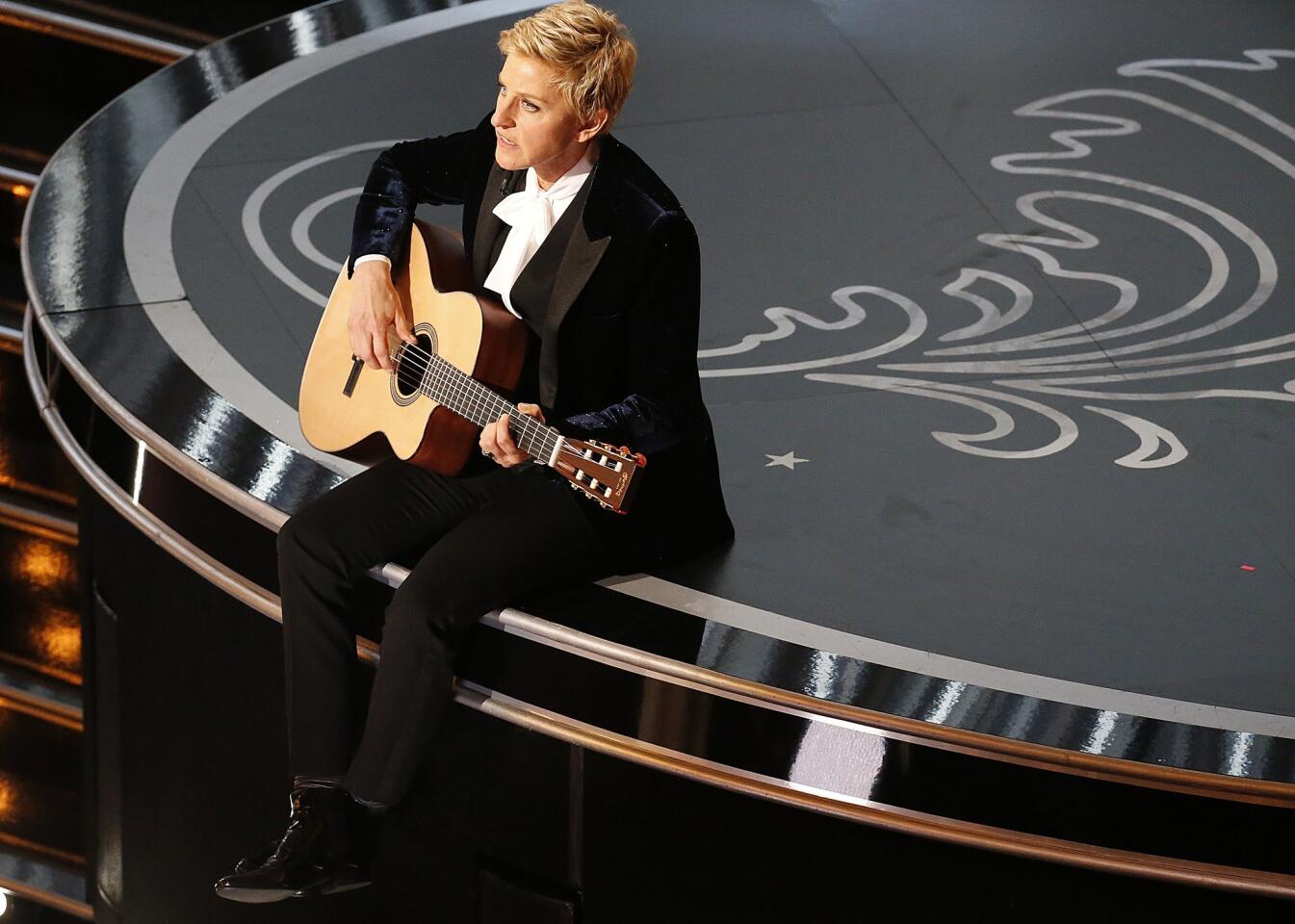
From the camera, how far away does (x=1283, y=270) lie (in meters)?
3.69

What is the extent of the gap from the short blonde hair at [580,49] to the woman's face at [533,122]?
0.04ft

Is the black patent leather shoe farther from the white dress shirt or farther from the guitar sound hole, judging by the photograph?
the white dress shirt

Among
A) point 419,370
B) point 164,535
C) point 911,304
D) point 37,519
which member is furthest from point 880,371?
point 37,519

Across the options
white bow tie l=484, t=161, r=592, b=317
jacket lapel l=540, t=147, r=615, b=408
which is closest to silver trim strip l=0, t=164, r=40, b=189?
white bow tie l=484, t=161, r=592, b=317

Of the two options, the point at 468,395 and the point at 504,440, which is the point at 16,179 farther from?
the point at 504,440

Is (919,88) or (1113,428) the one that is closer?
(1113,428)

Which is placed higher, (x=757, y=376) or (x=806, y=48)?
(x=806, y=48)

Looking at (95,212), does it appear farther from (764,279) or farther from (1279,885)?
(1279,885)

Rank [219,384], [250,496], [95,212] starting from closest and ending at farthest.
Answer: [250,496], [219,384], [95,212]

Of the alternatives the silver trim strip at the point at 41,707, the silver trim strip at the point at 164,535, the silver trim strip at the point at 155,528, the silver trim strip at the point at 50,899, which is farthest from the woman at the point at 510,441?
the silver trim strip at the point at 41,707

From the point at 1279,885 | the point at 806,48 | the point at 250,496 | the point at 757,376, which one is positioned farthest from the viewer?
the point at 806,48

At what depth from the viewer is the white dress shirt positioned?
8.11 feet

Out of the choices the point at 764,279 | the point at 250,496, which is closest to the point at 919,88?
the point at 764,279

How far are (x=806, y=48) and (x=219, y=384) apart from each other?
6.88 feet
